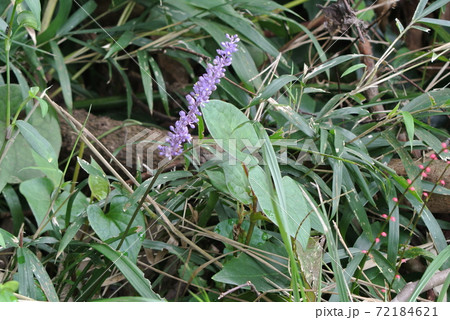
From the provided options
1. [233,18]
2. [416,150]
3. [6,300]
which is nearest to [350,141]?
[416,150]

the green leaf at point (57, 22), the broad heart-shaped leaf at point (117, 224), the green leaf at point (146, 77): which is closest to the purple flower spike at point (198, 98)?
the broad heart-shaped leaf at point (117, 224)

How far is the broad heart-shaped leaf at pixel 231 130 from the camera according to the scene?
2.10ft

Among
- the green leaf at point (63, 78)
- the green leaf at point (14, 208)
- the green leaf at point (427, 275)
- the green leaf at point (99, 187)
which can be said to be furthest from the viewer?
the green leaf at point (63, 78)

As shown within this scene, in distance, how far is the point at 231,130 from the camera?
667 mm

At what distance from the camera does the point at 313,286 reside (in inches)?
24.1

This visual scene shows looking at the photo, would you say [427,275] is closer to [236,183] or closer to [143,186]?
[236,183]

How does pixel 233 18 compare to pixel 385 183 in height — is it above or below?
above

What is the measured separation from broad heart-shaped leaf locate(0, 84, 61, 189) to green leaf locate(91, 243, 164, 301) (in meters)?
0.40

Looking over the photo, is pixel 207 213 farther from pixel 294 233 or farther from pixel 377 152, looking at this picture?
pixel 377 152

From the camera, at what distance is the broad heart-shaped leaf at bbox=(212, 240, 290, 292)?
2.21 feet

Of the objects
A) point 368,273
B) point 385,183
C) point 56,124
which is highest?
point 56,124

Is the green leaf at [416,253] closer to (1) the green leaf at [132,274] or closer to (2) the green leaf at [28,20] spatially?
(1) the green leaf at [132,274]

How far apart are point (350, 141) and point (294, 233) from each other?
0.91 feet

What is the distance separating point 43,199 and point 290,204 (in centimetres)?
46
